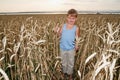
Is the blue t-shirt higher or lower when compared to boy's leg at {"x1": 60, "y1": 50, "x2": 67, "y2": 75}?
higher

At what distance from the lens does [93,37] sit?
3613 mm

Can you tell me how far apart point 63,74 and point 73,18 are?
1.90ft

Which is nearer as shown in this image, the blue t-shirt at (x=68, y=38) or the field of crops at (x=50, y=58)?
the field of crops at (x=50, y=58)

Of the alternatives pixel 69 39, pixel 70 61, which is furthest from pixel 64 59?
pixel 69 39

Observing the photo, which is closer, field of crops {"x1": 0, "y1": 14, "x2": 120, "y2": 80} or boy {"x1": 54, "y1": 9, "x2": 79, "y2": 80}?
field of crops {"x1": 0, "y1": 14, "x2": 120, "y2": 80}

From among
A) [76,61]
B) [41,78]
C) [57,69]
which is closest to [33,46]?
[41,78]

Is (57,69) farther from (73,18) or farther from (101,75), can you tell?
(101,75)

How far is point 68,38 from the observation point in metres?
2.61

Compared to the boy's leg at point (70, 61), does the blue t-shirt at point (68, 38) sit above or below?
above

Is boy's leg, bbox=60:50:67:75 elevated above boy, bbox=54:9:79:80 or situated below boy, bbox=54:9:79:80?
below

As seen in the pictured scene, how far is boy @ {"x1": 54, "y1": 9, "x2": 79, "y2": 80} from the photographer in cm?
256

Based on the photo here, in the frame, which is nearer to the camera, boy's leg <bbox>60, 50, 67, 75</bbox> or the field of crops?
the field of crops

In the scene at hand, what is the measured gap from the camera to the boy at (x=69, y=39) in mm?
2561

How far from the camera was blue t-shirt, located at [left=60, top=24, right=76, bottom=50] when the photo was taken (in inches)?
102
